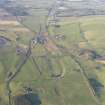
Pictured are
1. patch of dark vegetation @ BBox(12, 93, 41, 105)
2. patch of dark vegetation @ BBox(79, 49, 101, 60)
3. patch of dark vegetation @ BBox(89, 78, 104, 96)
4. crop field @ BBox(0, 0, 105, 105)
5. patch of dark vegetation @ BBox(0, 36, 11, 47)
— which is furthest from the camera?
patch of dark vegetation @ BBox(0, 36, 11, 47)

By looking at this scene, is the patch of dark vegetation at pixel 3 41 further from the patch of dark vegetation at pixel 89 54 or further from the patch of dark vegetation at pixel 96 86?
the patch of dark vegetation at pixel 96 86

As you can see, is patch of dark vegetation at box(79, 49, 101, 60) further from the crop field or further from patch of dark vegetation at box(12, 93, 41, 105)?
patch of dark vegetation at box(12, 93, 41, 105)

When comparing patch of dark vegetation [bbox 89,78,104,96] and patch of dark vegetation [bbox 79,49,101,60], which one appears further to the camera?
patch of dark vegetation [bbox 79,49,101,60]

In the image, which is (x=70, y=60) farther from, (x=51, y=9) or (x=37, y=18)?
(x=51, y=9)

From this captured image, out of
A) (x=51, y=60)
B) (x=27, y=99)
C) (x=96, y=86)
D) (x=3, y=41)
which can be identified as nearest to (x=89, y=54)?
(x=51, y=60)

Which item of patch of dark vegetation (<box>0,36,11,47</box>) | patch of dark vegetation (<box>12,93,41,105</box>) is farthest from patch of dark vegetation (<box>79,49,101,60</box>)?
patch of dark vegetation (<box>12,93,41,105</box>)

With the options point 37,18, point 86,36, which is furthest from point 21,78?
point 37,18

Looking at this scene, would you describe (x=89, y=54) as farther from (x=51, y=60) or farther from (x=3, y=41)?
(x=3, y=41)

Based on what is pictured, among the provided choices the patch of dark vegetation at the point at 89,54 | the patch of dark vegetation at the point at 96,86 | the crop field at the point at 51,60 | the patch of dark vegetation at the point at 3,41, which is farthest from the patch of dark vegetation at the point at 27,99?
the patch of dark vegetation at the point at 3,41
